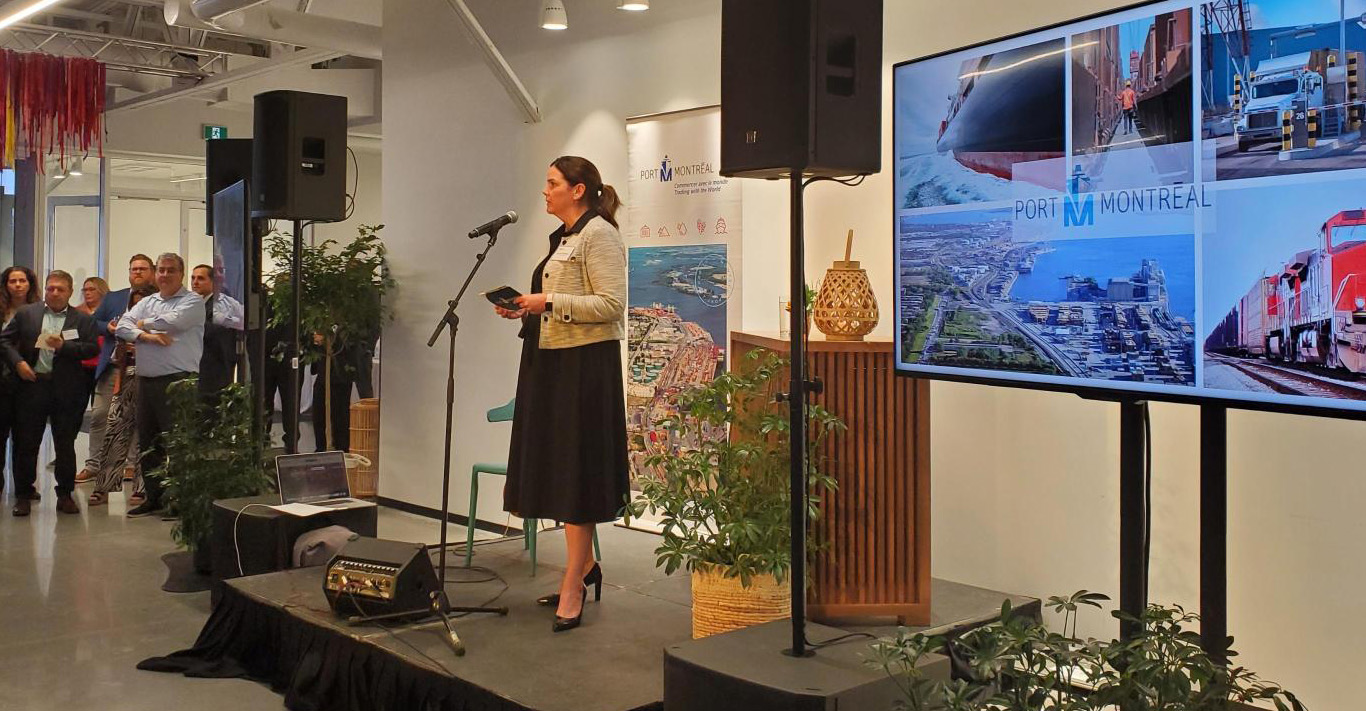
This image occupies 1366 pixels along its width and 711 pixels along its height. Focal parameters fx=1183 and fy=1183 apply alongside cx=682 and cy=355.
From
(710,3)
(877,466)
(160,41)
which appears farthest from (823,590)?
(160,41)

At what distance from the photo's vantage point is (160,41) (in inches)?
396

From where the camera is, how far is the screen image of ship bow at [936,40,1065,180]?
9.29ft

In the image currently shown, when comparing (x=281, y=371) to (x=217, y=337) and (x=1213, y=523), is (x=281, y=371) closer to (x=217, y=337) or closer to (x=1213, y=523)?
(x=217, y=337)

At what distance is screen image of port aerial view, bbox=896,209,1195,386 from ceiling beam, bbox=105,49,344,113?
586 cm

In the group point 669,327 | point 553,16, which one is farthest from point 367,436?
→ point 553,16

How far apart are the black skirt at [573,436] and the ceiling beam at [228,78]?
497 cm

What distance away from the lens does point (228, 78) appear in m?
10.5

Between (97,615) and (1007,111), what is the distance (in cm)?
401

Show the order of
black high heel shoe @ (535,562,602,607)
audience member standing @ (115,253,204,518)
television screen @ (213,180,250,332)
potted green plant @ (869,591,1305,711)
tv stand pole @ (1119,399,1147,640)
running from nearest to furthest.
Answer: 1. potted green plant @ (869,591,1305,711)
2. tv stand pole @ (1119,399,1147,640)
3. black high heel shoe @ (535,562,602,607)
4. television screen @ (213,180,250,332)
5. audience member standing @ (115,253,204,518)

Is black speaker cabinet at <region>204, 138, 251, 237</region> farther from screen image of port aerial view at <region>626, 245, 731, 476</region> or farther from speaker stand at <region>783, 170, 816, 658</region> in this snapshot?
speaker stand at <region>783, 170, 816, 658</region>

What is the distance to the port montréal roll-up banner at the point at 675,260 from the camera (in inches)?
212

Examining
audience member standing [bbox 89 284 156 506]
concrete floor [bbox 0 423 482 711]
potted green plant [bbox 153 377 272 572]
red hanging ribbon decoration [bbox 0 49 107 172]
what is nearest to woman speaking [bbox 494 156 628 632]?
concrete floor [bbox 0 423 482 711]

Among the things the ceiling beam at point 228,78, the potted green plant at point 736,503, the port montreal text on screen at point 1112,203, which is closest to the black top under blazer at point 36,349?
the ceiling beam at point 228,78

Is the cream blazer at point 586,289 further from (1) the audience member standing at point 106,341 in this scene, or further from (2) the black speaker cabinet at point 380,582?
(1) the audience member standing at point 106,341
